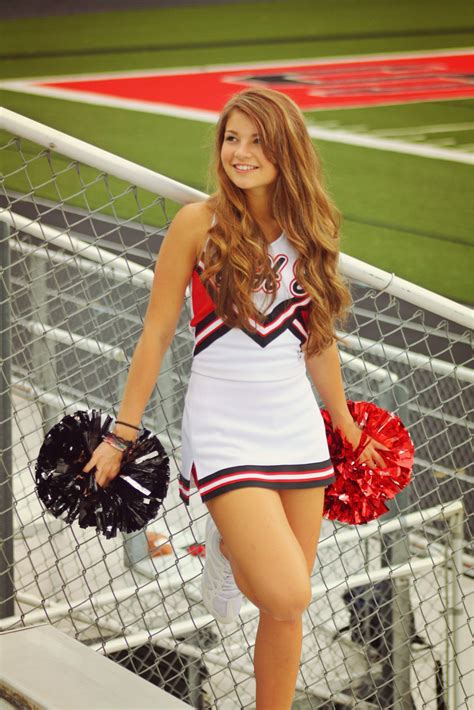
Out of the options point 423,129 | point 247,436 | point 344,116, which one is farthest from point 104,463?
point 344,116

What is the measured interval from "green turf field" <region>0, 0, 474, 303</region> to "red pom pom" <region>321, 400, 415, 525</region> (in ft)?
10.7

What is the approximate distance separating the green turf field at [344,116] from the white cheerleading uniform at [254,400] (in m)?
3.51

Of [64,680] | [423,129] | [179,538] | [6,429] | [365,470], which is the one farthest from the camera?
[423,129]

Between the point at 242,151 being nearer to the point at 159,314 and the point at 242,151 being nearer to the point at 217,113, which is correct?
the point at 159,314

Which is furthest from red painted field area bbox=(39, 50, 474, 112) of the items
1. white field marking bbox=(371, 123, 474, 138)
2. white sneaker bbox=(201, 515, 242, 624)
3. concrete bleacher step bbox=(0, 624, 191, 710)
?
concrete bleacher step bbox=(0, 624, 191, 710)

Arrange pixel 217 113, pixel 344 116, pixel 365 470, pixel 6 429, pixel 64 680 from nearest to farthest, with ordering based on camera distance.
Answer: pixel 64 680 → pixel 365 470 → pixel 6 429 → pixel 344 116 → pixel 217 113

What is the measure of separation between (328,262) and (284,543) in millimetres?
492

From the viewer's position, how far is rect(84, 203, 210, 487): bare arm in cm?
157

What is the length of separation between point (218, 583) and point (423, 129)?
3.75 m

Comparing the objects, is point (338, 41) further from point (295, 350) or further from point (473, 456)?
point (295, 350)

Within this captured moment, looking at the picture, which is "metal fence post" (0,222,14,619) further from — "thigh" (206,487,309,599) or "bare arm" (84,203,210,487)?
"thigh" (206,487,309,599)

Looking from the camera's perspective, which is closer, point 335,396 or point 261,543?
point 261,543

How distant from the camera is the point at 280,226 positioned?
1625mm

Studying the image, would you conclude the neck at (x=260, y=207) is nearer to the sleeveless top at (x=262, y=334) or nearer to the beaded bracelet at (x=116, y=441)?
the sleeveless top at (x=262, y=334)
